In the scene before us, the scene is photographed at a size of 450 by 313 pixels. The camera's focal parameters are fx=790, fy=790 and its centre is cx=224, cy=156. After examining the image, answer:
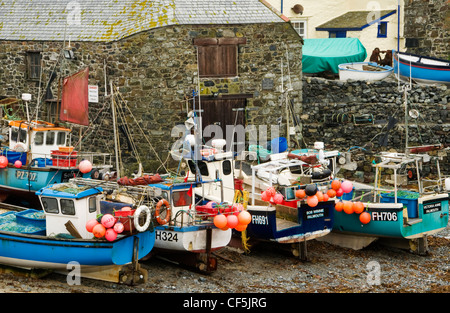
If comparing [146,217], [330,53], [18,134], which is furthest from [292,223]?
[330,53]

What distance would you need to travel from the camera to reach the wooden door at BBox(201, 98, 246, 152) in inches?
990

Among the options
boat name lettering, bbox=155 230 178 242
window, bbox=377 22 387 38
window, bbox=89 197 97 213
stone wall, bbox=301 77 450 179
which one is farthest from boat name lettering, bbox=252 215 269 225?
window, bbox=377 22 387 38

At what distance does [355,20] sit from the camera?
33.7 meters

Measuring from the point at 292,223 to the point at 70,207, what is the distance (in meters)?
5.39

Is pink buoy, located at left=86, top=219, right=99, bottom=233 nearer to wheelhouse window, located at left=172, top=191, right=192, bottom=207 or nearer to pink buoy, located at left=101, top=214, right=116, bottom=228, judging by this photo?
pink buoy, located at left=101, top=214, right=116, bottom=228

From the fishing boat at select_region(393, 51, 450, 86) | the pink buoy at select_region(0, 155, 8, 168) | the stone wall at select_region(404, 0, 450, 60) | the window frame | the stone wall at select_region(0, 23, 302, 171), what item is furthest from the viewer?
the stone wall at select_region(404, 0, 450, 60)

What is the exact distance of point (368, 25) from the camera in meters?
33.3

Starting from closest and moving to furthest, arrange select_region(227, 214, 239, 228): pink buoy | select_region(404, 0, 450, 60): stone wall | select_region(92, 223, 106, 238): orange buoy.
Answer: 1. select_region(92, 223, 106, 238): orange buoy
2. select_region(227, 214, 239, 228): pink buoy
3. select_region(404, 0, 450, 60): stone wall

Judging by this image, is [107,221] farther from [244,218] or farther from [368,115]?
[368,115]

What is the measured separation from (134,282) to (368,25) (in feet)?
67.5

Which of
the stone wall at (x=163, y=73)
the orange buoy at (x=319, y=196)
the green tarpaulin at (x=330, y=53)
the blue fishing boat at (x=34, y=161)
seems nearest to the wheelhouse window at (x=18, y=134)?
the blue fishing boat at (x=34, y=161)

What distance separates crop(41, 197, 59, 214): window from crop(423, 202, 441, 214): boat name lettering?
8852 millimetres

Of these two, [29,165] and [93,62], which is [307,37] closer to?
[93,62]

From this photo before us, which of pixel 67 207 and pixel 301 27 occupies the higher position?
pixel 301 27
